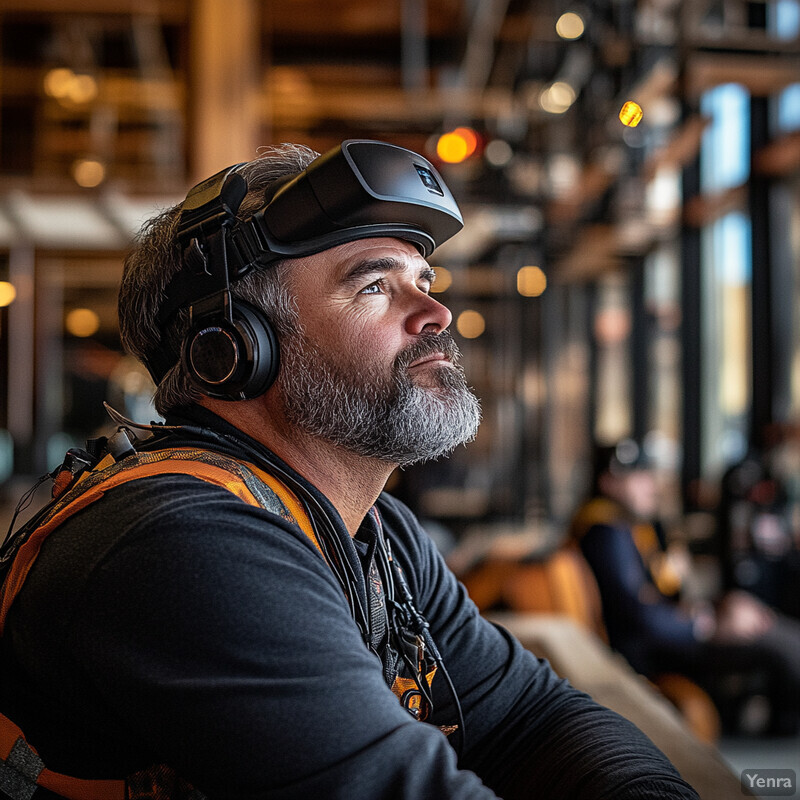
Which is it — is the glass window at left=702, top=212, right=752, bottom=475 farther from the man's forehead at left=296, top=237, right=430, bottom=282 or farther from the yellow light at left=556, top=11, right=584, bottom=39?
the man's forehead at left=296, top=237, right=430, bottom=282

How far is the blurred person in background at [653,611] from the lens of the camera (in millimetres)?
3314

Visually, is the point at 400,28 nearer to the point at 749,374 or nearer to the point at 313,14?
the point at 313,14

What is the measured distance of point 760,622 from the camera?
12.1 ft

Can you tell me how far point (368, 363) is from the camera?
99 cm

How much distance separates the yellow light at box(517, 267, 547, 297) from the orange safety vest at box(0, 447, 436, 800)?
17.2 ft

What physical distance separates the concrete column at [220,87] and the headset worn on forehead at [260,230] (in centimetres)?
340

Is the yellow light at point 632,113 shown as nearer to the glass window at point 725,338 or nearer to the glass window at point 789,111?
the glass window at point 789,111

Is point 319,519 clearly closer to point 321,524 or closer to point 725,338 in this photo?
point 321,524

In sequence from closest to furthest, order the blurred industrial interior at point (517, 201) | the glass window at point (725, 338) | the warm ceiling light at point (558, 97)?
the blurred industrial interior at point (517, 201) → the warm ceiling light at point (558, 97) → the glass window at point (725, 338)

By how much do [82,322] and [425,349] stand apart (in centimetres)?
672

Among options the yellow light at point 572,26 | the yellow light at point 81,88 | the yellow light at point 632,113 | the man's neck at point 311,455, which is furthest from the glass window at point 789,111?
the yellow light at point 81,88

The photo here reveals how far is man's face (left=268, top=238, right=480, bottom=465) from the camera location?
964 millimetres

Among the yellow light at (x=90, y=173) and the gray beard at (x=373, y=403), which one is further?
the yellow light at (x=90, y=173)

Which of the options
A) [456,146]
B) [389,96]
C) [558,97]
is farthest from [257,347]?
[389,96]
